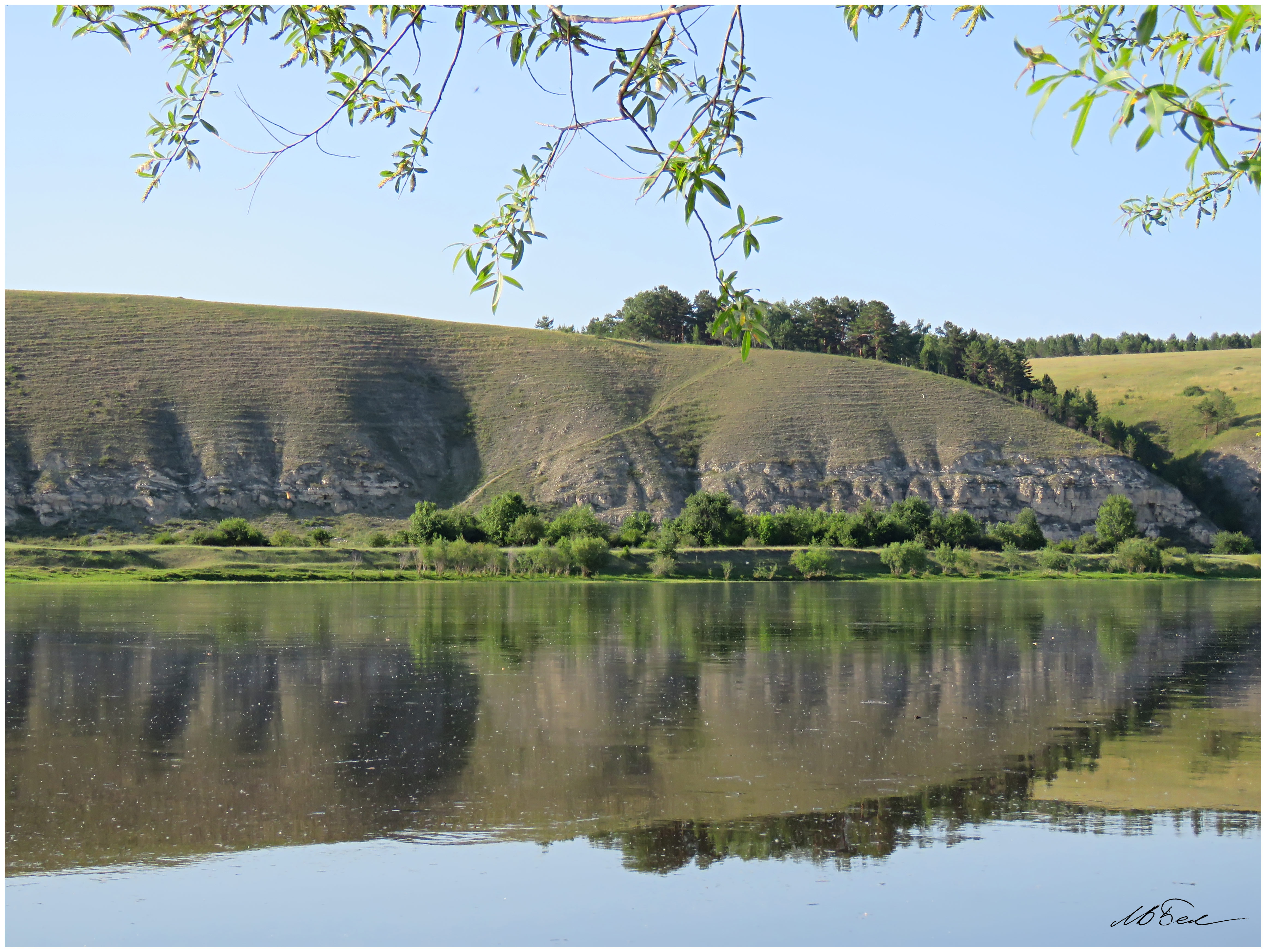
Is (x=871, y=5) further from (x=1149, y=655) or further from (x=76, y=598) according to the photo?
(x=76, y=598)

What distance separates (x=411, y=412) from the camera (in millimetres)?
121875

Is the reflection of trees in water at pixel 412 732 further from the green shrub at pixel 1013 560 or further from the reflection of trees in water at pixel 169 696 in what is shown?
the green shrub at pixel 1013 560

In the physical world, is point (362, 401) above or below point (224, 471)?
above

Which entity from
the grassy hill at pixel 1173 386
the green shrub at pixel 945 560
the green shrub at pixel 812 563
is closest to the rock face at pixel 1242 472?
the grassy hill at pixel 1173 386

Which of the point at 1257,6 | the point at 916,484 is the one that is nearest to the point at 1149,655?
the point at 1257,6

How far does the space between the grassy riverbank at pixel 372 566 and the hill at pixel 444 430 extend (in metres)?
20.9

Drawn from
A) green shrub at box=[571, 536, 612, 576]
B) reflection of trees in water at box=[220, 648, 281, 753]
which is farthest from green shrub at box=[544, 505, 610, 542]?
reflection of trees in water at box=[220, 648, 281, 753]

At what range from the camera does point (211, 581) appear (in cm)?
6241

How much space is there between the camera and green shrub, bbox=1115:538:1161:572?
8781 cm

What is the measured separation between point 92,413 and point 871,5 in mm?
109338

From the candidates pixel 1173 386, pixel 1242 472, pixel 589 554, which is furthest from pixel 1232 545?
pixel 589 554

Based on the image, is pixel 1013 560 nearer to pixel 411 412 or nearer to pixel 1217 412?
pixel 411 412

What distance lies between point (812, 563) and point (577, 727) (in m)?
62.1
